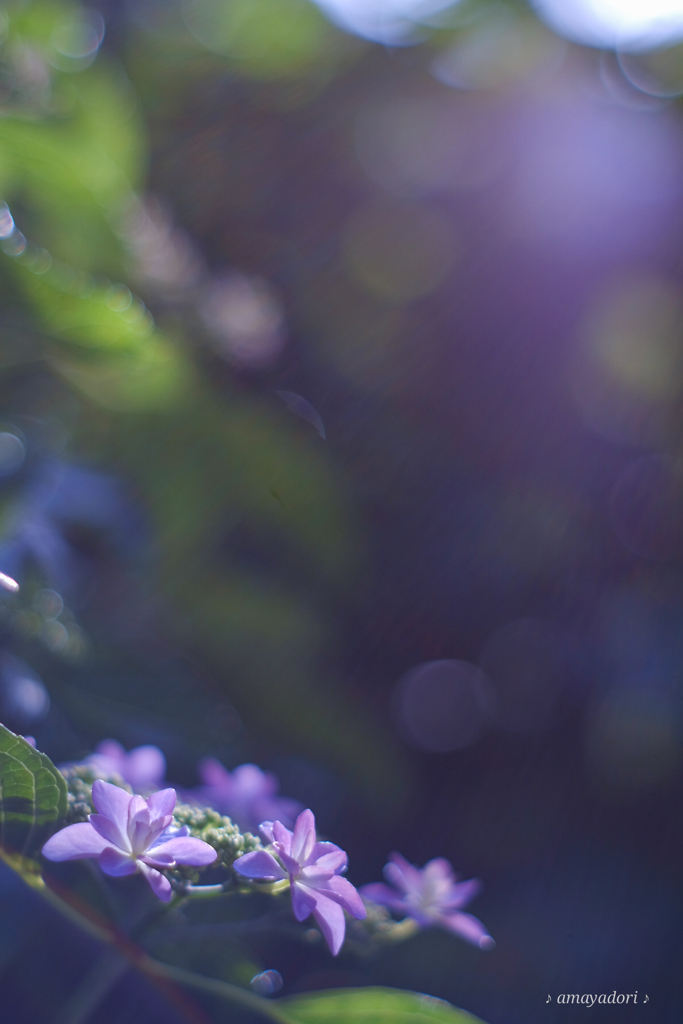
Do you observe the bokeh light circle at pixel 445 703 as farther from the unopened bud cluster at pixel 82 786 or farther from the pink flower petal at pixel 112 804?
the pink flower petal at pixel 112 804

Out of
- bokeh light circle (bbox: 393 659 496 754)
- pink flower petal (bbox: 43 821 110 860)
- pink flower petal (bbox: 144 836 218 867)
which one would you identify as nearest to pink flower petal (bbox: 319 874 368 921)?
pink flower petal (bbox: 144 836 218 867)

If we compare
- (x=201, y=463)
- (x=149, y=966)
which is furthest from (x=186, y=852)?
(x=201, y=463)

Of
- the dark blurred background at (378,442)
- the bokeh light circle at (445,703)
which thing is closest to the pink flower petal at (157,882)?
the dark blurred background at (378,442)

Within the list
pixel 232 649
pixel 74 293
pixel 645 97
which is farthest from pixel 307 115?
pixel 232 649

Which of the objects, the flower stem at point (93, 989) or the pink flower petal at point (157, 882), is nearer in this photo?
the pink flower petal at point (157, 882)

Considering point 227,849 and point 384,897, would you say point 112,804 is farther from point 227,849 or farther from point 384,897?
point 384,897

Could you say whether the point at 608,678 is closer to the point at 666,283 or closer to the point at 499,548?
the point at 499,548

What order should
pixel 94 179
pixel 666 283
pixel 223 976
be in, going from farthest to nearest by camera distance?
pixel 666 283
pixel 94 179
pixel 223 976

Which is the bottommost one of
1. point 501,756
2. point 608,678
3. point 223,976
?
point 223,976
